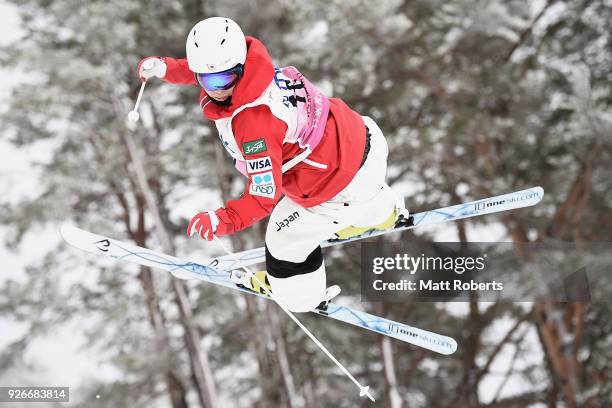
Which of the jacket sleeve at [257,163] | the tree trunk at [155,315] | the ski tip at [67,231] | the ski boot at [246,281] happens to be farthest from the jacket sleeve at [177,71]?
the tree trunk at [155,315]

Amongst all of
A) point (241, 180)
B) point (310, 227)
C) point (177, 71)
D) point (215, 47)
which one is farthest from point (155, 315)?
point (215, 47)

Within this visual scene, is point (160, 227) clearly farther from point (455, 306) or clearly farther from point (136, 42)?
point (455, 306)

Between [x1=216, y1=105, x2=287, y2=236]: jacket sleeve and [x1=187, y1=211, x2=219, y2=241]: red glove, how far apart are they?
0.08 feet

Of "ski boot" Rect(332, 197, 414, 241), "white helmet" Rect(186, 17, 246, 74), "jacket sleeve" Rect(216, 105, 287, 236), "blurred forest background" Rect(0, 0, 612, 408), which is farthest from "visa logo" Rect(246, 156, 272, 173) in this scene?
"blurred forest background" Rect(0, 0, 612, 408)

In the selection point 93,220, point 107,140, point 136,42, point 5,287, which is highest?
point 136,42

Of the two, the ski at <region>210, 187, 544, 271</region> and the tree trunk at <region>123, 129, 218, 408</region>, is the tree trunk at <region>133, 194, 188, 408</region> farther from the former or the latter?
the ski at <region>210, 187, 544, 271</region>

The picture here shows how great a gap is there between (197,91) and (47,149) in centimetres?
252

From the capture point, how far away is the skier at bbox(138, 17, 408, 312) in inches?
106

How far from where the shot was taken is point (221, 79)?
270 centimetres

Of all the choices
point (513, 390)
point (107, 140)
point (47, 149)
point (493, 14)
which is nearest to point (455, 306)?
point (513, 390)

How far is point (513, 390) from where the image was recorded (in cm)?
1068

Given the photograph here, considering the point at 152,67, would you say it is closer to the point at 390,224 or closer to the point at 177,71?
the point at 177,71

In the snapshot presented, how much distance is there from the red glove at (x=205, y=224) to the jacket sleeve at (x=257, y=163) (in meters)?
0.02

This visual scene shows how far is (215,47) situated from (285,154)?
566 mm
